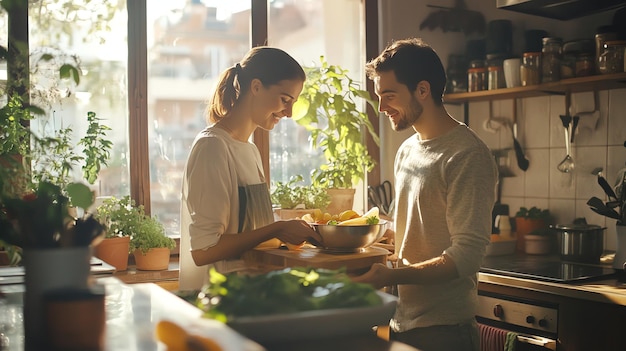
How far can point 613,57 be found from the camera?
2.80m

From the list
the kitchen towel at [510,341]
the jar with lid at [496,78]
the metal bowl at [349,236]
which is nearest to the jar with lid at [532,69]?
the jar with lid at [496,78]

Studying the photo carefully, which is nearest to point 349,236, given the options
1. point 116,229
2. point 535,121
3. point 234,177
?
point 234,177

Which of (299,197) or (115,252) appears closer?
(115,252)

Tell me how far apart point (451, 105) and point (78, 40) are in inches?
73.1

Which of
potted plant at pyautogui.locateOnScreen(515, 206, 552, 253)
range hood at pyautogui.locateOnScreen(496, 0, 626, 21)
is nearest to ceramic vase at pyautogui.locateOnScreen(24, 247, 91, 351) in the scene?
range hood at pyautogui.locateOnScreen(496, 0, 626, 21)

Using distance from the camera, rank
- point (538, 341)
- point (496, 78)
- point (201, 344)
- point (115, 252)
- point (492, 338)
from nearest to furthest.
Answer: point (201, 344) → point (538, 341) → point (492, 338) → point (115, 252) → point (496, 78)

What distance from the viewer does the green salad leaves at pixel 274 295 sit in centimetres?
100

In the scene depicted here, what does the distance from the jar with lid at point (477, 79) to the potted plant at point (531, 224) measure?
604 mm

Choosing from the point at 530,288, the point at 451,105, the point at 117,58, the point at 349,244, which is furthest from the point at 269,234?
the point at 451,105

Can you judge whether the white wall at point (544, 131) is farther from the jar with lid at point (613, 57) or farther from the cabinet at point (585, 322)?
the cabinet at point (585, 322)

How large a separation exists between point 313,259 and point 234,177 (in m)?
0.40

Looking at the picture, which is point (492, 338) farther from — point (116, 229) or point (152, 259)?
point (116, 229)

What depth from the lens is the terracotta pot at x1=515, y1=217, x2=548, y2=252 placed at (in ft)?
10.5

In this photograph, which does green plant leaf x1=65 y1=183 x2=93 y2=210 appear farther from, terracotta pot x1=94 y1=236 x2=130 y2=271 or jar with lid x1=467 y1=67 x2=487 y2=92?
jar with lid x1=467 y1=67 x2=487 y2=92
